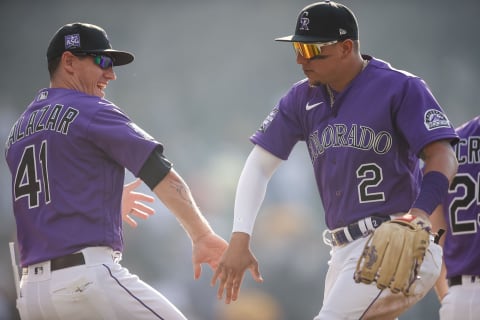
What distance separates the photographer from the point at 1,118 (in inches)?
446

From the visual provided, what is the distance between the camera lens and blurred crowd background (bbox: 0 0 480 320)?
1098cm

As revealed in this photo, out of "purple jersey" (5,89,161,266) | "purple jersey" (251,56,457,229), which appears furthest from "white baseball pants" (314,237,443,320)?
"purple jersey" (5,89,161,266)

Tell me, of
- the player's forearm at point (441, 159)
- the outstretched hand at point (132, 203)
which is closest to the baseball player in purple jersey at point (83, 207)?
the outstretched hand at point (132, 203)

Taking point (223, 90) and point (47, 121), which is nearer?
point (47, 121)

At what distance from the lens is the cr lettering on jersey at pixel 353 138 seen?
4.46 metres

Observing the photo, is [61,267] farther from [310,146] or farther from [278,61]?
[278,61]

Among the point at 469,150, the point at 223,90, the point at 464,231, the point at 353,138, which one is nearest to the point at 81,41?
the point at 353,138

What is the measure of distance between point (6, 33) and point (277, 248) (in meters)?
5.05

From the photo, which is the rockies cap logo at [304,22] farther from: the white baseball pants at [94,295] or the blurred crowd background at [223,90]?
the blurred crowd background at [223,90]

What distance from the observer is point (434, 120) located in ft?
14.1

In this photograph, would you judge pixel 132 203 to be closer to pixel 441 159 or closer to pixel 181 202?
pixel 181 202

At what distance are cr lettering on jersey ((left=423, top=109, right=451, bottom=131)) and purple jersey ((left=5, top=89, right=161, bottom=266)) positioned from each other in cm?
140

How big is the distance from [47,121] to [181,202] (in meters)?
0.83

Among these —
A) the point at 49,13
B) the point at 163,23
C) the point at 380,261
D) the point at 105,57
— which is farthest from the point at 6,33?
the point at 380,261
